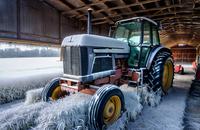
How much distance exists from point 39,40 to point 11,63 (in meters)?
1.59

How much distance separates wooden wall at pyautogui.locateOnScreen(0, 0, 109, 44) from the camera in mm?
3953

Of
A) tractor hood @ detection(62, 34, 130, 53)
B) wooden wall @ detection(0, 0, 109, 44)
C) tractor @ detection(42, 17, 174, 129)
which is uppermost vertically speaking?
wooden wall @ detection(0, 0, 109, 44)

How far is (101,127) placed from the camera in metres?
2.10

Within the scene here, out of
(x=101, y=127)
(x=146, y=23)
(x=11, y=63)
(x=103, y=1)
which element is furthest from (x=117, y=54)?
(x=11, y=63)

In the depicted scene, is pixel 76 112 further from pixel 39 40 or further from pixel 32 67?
pixel 32 67

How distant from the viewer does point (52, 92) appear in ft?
9.78

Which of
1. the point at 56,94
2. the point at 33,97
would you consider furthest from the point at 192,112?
the point at 33,97

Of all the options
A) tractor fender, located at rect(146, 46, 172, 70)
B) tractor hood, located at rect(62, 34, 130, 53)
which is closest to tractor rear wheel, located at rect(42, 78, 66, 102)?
tractor hood, located at rect(62, 34, 130, 53)

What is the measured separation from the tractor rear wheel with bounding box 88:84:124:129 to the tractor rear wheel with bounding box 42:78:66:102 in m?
1.11

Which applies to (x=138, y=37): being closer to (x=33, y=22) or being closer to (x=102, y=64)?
(x=102, y=64)

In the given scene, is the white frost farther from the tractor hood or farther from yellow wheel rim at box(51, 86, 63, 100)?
the tractor hood

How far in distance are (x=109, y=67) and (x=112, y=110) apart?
834mm

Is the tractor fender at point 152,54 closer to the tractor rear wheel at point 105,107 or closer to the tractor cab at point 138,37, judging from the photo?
the tractor cab at point 138,37

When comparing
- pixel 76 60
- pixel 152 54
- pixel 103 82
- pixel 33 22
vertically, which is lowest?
pixel 103 82
